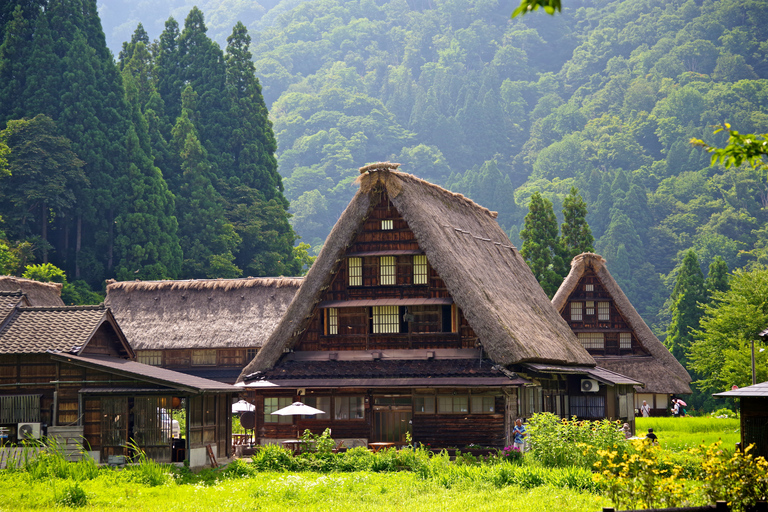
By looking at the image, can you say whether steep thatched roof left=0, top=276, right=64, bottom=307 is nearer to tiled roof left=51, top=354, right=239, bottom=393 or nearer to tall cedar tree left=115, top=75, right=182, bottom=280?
tall cedar tree left=115, top=75, right=182, bottom=280

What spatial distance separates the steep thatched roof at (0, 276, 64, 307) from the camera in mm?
39094

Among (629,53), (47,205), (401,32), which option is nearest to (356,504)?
(47,205)

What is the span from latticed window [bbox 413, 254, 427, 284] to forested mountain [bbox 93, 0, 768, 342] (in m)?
66.2

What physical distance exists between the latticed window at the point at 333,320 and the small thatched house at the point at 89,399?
5288 mm

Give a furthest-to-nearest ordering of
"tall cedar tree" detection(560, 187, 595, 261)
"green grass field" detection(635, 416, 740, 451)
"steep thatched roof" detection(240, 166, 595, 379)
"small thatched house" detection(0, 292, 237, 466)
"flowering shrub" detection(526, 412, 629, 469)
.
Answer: "tall cedar tree" detection(560, 187, 595, 261) → "green grass field" detection(635, 416, 740, 451) → "steep thatched roof" detection(240, 166, 595, 379) → "small thatched house" detection(0, 292, 237, 466) → "flowering shrub" detection(526, 412, 629, 469)

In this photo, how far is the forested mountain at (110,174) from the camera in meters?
58.7

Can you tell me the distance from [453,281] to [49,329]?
11.8 meters

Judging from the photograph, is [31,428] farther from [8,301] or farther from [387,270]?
[387,270]

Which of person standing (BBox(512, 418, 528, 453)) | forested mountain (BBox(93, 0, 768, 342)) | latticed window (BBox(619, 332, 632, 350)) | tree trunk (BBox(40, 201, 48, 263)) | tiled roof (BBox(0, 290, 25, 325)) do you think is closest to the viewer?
person standing (BBox(512, 418, 528, 453))

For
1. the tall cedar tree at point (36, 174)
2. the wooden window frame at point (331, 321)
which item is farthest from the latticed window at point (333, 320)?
the tall cedar tree at point (36, 174)

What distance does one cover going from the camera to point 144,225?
59938 millimetres

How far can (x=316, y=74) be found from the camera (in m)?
176

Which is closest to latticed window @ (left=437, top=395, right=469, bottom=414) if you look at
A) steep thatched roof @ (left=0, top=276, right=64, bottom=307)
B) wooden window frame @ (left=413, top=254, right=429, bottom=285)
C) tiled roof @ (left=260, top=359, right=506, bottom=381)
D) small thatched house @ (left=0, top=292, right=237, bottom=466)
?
tiled roof @ (left=260, top=359, right=506, bottom=381)

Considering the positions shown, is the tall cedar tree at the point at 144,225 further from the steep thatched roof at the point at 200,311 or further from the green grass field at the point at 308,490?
the green grass field at the point at 308,490
